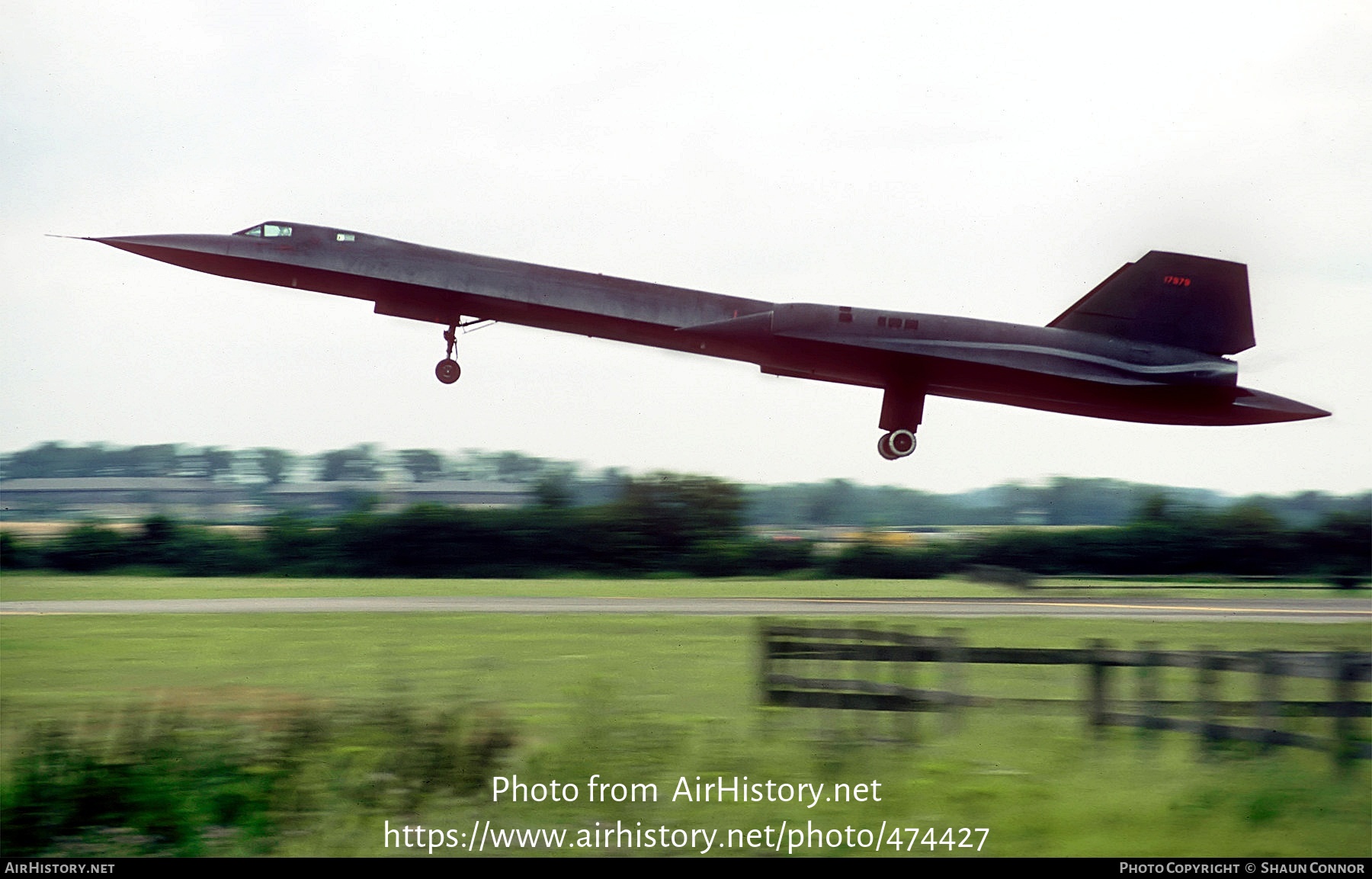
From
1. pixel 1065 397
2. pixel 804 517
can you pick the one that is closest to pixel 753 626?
pixel 1065 397

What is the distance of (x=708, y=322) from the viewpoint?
1014 inches

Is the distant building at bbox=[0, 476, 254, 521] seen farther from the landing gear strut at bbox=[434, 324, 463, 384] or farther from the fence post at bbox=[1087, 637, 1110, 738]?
the fence post at bbox=[1087, 637, 1110, 738]

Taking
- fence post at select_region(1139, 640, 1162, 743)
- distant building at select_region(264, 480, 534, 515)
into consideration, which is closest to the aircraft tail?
fence post at select_region(1139, 640, 1162, 743)

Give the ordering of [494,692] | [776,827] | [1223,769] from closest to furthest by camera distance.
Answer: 1. [776,827]
2. [1223,769]
3. [494,692]

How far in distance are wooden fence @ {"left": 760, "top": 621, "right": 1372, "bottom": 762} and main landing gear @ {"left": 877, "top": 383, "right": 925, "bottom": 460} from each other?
11.4 m

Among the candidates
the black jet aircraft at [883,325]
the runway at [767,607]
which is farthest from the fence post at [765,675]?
the black jet aircraft at [883,325]

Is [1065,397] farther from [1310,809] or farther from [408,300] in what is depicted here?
[1310,809]

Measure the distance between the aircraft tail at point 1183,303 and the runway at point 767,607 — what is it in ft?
19.5

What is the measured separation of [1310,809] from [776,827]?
4953mm

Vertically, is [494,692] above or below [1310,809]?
below

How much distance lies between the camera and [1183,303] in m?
26.5

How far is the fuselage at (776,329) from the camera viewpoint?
80.3 ft

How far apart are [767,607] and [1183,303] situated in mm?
11331

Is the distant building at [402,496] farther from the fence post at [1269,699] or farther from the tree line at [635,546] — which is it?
the fence post at [1269,699]
